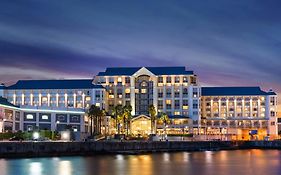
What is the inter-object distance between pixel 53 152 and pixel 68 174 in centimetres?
3905

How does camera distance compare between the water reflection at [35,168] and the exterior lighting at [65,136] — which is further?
the exterior lighting at [65,136]

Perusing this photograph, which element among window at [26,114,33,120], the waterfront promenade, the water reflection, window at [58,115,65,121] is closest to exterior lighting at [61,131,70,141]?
the waterfront promenade

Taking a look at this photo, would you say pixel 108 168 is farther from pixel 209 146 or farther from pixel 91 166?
pixel 209 146

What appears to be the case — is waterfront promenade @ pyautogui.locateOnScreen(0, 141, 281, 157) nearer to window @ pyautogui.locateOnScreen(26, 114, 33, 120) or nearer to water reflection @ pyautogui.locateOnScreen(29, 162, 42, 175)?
water reflection @ pyautogui.locateOnScreen(29, 162, 42, 175)

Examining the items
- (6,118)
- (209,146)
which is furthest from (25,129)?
(209,146)

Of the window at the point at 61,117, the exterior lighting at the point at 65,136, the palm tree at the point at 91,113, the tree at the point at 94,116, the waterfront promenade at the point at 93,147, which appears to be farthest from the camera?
the tree at the point at 94,116

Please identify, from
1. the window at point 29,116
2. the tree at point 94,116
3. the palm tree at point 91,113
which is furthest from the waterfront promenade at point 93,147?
the window at point 29,116

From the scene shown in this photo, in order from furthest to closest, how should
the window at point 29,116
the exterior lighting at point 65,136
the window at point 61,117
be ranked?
the window at point 61,117 → the window at point 29,116 → the exterior lighting at point 65,136

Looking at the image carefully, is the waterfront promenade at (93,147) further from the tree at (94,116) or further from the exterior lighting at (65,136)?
the tree at (94,116)

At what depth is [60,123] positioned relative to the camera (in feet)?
603

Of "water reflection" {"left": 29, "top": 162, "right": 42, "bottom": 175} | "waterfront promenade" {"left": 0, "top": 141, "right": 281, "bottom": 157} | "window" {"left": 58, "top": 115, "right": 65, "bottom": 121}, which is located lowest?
"water reflection" {"left": 29, "top": 162, "right": 42, "bottom": 175}

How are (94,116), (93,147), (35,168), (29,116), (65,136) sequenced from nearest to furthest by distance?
(35,168) < (93,147) < (65,136) < (29,116) < (94,116)

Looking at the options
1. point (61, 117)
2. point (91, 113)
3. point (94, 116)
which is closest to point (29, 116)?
point (61, 117)

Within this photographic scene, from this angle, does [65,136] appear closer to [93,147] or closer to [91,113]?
[93,147]
